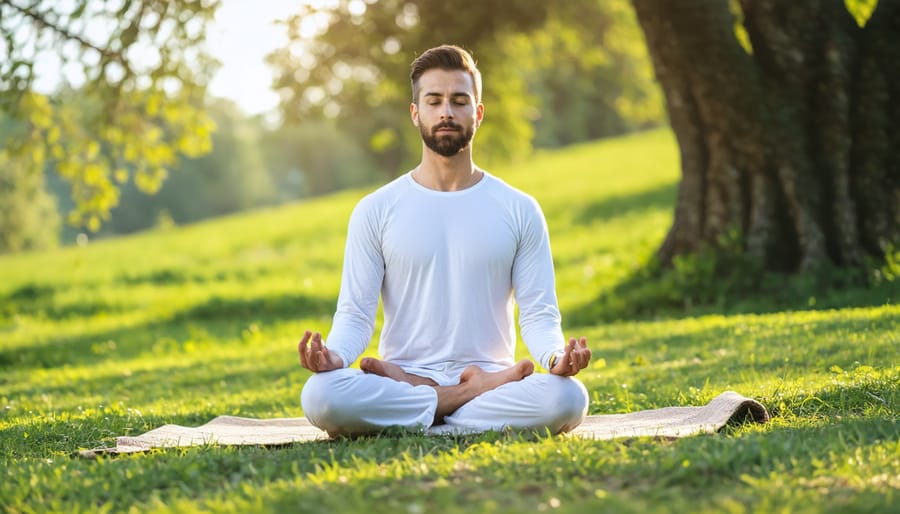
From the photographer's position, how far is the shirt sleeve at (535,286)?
5820mm

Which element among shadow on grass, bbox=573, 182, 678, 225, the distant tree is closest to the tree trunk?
shadow on grass, bbox=573, 182, 678, 225

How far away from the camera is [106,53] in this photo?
43.7 ft

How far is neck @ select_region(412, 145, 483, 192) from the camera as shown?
6031mm

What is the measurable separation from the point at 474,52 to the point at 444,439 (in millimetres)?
11505

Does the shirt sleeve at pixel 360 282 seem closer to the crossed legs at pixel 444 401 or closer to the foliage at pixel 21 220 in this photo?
the crossed legs at pixel 444 401

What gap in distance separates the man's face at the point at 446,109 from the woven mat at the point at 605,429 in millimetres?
1648

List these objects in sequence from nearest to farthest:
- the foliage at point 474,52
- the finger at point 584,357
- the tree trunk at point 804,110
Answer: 1. the finger at point 584,357
2. the tree trunk at point 804,110
3. the foliage at point 474,52

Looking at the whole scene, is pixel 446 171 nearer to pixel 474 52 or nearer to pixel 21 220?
pixel 474 52

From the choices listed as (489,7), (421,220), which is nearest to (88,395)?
(421,220)

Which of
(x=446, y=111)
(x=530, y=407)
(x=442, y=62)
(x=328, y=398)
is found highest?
(x=442, y=62)

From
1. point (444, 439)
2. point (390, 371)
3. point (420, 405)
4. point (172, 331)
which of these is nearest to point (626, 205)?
point (172, 331)

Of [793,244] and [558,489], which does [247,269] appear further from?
[558,489]

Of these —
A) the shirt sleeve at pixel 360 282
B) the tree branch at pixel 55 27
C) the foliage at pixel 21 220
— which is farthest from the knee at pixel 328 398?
the foliage at pixel 21 220

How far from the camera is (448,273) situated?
5969 millimetres
